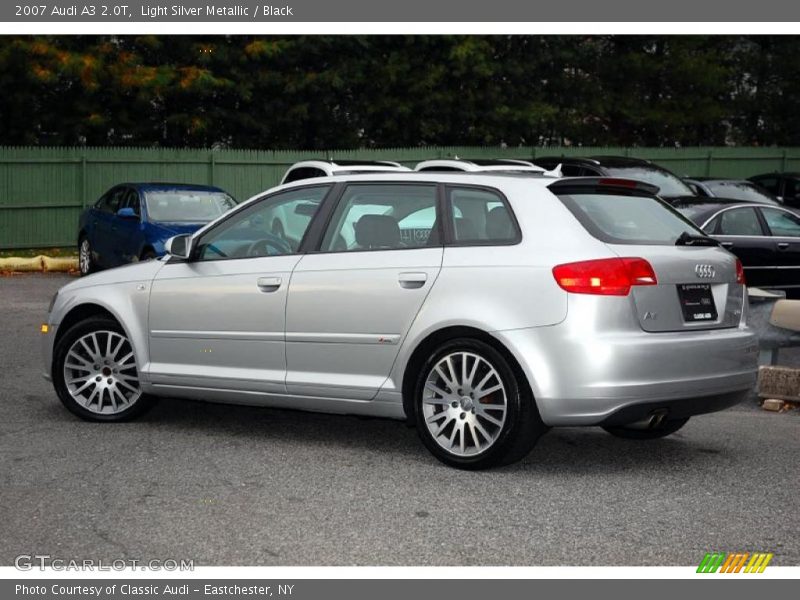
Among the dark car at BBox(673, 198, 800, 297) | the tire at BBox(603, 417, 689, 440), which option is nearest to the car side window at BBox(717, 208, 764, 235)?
the dark car at BBox(673, 198, 800, 297)

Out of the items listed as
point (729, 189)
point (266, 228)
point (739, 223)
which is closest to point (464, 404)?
point (266, 228)

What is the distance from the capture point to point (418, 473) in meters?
7.09

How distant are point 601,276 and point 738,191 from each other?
1490 centimetres

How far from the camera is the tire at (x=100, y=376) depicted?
28.1 feet

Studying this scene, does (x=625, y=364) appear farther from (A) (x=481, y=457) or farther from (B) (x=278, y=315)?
(B) (x=278, y=315)

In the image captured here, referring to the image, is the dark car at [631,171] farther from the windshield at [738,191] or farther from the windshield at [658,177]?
the windshield at [738,191]

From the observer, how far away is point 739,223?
53.7 feet

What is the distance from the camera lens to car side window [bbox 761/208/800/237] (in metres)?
16.5

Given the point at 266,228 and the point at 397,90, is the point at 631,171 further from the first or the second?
the point at 397,90

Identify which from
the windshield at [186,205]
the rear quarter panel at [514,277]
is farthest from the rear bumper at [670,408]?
the windshield at [186,205]

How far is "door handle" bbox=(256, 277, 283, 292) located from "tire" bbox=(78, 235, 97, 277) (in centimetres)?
1247

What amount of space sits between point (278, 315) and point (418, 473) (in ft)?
4.81

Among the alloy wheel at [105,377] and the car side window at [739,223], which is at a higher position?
the car side window at [739,223]

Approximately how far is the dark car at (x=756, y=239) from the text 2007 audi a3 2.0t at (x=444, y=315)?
28.3ft
